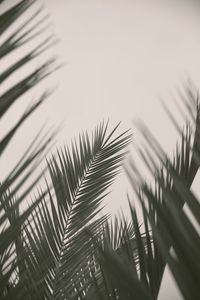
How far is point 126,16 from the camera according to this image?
4.59m

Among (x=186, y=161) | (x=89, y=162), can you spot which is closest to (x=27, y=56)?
(x=186, y=161)

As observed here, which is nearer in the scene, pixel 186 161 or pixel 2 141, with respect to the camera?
pixel 2 141

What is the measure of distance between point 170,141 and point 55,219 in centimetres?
260

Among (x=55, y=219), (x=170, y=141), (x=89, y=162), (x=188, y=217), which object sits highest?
(x=170, y=141)

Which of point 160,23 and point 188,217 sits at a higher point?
point 160,23

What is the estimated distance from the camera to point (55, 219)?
100cm

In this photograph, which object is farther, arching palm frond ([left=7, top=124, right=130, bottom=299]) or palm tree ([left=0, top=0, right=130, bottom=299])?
arching palm frond ([left=7, top=124, right=130, bottom=299])

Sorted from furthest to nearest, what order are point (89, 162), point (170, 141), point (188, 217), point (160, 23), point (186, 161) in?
point (160, 23), point (170, 141), point (89, 162), point (186, 161), point (188, 217)

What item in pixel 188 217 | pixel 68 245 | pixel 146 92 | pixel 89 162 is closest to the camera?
pixel 188 217

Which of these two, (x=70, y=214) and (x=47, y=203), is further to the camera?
(x=70, y=214)

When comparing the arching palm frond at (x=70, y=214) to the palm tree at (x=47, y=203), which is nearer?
the palm tree at (x=47, y=203)

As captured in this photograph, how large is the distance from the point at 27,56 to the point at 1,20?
0.03 metres

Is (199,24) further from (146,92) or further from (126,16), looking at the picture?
(146,92)

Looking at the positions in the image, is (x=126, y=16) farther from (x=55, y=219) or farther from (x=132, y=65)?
(x=55, y=219)
